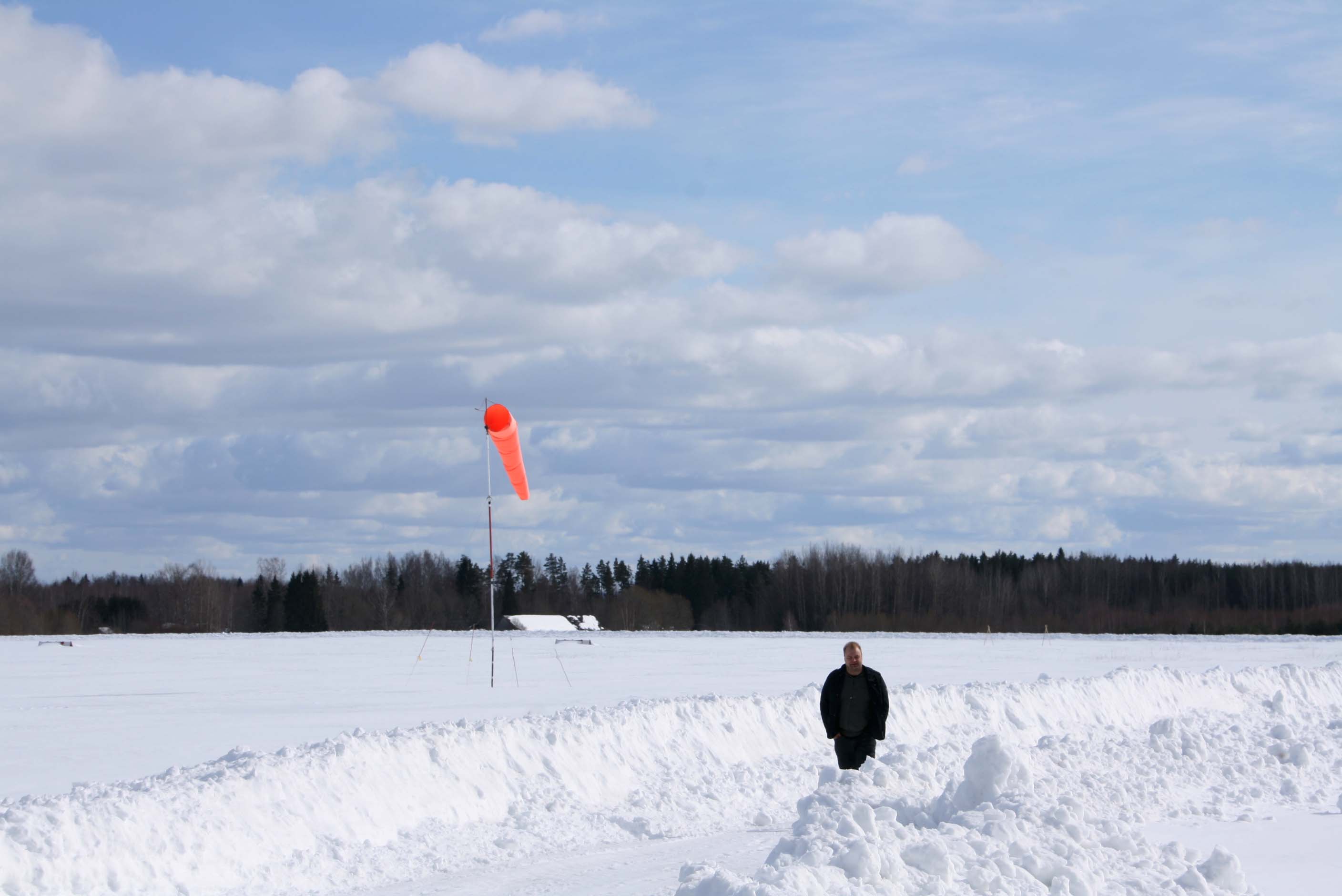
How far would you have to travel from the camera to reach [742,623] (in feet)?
351

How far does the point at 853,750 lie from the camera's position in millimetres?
11125

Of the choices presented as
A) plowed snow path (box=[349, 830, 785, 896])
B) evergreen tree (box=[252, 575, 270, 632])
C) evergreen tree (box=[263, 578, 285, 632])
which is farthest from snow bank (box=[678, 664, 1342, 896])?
evergreen tree (box=[252, 575, 270, 632])

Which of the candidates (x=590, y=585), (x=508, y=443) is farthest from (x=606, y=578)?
(x=508, y=443)

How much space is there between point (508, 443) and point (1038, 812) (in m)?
14.1

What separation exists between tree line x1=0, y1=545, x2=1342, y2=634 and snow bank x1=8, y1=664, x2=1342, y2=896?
64227 mm

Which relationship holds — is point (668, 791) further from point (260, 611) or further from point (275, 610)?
point (260, 611)

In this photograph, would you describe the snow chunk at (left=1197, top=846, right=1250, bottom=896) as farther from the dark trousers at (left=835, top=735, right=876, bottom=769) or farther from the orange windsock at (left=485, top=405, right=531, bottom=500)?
the orange windsock at (left=485, top=405, right=531, bottom=500)

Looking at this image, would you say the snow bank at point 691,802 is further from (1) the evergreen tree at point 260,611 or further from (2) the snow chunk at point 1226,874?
(1) the evergreen tree at point 260,611

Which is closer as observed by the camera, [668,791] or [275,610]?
[668,791]

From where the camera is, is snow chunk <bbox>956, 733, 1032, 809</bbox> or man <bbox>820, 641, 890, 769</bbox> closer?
snow chunk <bbox>956, 733, 1032, 809</bbox>

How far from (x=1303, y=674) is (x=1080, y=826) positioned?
2061 cm

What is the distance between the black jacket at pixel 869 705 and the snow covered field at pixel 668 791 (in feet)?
1.38

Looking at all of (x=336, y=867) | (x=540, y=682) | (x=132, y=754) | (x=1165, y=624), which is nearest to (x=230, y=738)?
(x=132, y=754)

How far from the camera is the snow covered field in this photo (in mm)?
8750
